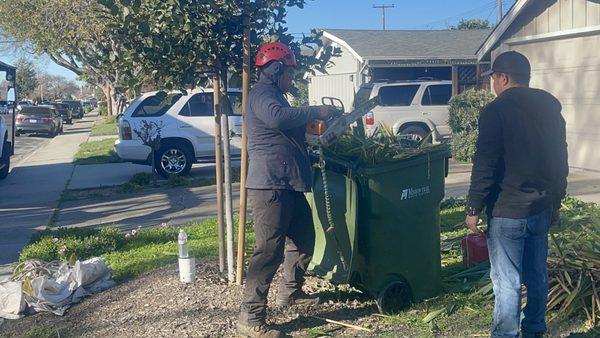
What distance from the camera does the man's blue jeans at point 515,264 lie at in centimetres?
400

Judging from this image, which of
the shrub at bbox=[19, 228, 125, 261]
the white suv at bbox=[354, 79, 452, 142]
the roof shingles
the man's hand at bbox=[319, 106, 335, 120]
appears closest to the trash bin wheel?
the man's hand at bbox=[319, 106, 335, 120]

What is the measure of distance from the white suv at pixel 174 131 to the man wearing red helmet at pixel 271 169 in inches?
356

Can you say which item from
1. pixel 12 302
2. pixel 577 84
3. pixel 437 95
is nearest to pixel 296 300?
pixel 12 302

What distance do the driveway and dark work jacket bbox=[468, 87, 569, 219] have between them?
5712 mm

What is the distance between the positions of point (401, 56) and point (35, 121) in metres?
18.6

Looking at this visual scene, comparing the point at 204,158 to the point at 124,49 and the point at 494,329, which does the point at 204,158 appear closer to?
the point at 124,49

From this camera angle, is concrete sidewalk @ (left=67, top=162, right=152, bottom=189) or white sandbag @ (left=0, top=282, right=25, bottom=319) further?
concrete sidewalk @ (left=67, top=162, right=152, bottom=189)

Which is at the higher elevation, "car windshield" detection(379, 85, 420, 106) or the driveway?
"car windshield" detection(379, 85, 420, 106)

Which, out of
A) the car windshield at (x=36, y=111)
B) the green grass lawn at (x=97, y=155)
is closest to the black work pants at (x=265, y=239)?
the green grass lawn at (x=97, y=155)

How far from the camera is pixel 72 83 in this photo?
497 ft

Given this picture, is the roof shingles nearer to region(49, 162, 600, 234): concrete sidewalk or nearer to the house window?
the house window

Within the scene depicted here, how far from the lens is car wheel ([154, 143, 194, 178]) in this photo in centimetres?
1391

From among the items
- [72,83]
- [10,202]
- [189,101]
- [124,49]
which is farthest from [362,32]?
[72,83]

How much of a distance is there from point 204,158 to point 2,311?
8.85 meters
